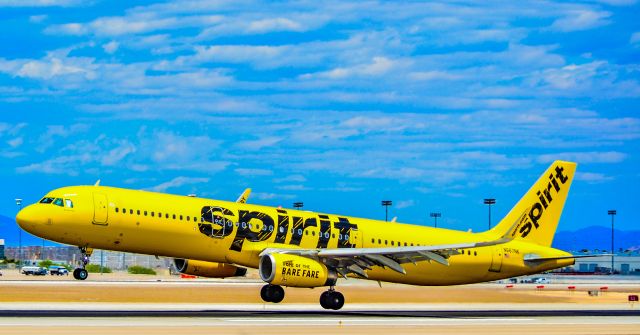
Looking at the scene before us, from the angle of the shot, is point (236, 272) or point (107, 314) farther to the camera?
point (236, 272)

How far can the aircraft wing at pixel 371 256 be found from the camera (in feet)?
181

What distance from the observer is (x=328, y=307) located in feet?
190

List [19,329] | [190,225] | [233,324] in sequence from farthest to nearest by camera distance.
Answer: [190,225] → [233,324] → [19,329]

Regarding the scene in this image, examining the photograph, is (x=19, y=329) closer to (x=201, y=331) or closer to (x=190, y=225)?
(x=201, y=331)

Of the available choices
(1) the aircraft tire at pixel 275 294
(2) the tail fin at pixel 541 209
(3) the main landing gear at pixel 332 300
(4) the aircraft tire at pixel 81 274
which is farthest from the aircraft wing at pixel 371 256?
A: (2) the tail fin at pixel 541 209

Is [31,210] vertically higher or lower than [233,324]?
higher

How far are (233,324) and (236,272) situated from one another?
52.2 ft

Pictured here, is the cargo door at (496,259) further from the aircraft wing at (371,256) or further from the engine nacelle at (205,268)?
the engine nacelle at (205,268)

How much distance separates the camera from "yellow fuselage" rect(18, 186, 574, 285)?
53.7 meters

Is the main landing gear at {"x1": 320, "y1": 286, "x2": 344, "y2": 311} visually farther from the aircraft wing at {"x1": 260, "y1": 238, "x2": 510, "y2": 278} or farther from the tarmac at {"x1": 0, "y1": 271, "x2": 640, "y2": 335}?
the aircraft wing at {"x1": 260, "y1": 238, "x2": 510, "y2": 278}

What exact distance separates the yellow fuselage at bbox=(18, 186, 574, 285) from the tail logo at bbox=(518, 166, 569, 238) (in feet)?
12.6

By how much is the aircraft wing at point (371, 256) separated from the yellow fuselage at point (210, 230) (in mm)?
1927

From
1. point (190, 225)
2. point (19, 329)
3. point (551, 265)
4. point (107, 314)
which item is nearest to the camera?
point (19, 329)

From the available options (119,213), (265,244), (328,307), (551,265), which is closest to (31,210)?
(119,213)
